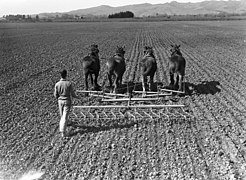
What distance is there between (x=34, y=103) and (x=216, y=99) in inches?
279

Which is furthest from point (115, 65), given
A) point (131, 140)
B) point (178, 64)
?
point (131, 140)

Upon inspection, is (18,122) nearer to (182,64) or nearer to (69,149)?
(69,149)

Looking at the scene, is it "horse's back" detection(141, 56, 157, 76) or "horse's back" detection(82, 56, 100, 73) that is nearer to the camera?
"horse's back" detection(141, 56, 157, 76)

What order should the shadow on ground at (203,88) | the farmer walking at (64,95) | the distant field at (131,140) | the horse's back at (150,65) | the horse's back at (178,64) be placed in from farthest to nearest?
the shadow on ground at (203,88) → the horse's back at (178,64) → the horse's back at (150,65) → the farmer walking at (64,95) → the distant field at (131,140)

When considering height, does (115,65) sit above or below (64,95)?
above

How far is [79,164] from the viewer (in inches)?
267

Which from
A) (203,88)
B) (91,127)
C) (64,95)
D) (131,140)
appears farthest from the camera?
(203,88)

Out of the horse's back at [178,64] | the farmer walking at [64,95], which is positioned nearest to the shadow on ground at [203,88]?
the horse's back at [178,64]

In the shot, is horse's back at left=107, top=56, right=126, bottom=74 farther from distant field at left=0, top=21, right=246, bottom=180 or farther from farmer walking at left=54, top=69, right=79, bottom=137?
farmer walking at left=54, top=69, right=79, bottom=137

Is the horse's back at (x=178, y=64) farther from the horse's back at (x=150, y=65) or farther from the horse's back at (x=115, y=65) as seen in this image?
the horse's back at (x=115, y=65)

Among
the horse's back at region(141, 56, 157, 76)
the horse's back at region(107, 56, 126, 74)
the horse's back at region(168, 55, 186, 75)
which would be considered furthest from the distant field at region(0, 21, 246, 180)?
the horse's back at region(107, 56, 126, 74)

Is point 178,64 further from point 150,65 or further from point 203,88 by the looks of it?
point 203,88

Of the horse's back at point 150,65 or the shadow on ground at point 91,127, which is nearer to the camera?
the shadow on ground at point 91,127

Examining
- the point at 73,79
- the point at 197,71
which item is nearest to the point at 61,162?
the point at 73,79
